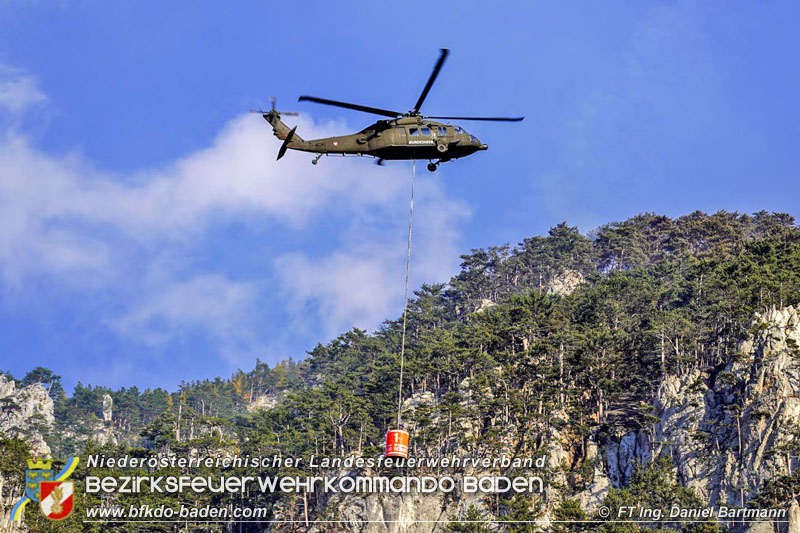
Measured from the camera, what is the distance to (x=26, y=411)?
155m

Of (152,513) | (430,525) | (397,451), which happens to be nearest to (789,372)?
(430,525)

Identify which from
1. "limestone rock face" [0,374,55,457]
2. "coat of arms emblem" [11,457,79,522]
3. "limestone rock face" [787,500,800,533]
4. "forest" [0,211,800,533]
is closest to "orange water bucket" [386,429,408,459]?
"forest" [0,211,800,533]

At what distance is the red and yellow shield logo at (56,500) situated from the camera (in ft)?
229

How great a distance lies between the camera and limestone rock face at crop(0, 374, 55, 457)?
141m

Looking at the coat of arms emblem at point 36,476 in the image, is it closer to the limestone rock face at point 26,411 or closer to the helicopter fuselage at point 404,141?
the helicopter fuselage at point 404,141

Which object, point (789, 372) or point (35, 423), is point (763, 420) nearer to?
point (789, 372)

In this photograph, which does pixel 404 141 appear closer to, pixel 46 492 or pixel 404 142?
pixel 404 142

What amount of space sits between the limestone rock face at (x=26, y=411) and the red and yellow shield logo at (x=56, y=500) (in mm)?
65609

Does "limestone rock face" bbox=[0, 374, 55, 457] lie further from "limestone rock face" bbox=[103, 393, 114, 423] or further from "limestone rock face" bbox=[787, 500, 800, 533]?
"limestone rock face" bbox=[787, 500, 800, 533]

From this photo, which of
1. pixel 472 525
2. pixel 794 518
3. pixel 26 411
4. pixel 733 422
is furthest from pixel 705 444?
pixel 26 411

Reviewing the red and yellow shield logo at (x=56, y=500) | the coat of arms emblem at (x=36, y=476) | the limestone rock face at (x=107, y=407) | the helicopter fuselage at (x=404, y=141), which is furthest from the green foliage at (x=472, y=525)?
the limestone rock face at (x=107, y=407)

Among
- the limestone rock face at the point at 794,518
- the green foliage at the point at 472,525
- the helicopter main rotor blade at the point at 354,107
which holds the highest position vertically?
the helicopter main rotor blade at the point at 354,107

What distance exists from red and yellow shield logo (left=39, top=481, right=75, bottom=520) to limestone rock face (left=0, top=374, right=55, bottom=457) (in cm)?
6561

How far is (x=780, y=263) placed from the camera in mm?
82625
